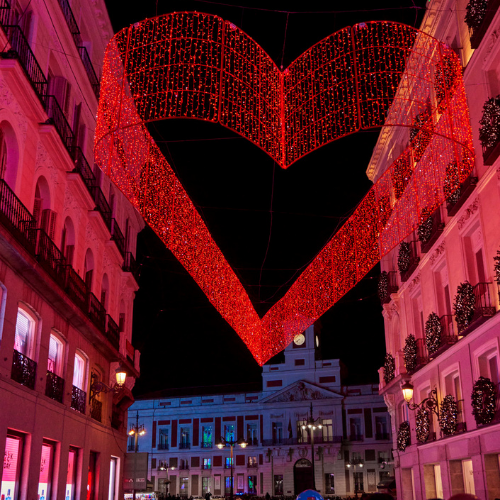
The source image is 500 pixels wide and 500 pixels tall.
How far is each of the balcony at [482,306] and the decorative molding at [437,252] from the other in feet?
12.4

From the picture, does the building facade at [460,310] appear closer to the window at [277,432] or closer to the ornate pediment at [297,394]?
the ornate pediment at [297,394]

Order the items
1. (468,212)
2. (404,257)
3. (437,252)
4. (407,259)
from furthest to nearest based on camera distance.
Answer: (404,257) < (407,259) < (437,252) < (468,212)

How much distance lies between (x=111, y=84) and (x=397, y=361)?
16371 millimetres

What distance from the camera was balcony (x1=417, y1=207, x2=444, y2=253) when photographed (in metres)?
18.0

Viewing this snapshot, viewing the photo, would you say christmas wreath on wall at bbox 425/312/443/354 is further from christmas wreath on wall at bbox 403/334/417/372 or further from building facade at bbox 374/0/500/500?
christmas wreath on wall at bbox 403/334/417/372

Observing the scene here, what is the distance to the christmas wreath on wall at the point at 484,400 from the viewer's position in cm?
1338

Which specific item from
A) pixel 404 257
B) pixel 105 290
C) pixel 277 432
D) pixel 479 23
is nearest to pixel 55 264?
pixel 105 290

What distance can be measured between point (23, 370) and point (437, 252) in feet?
39.7

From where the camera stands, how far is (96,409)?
19.1m

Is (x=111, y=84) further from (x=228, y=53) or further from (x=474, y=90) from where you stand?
(x=474, y=90)

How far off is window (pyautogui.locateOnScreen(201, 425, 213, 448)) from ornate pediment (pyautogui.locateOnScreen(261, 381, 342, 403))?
645 cm

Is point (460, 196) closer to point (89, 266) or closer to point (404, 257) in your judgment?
point (404, 257)

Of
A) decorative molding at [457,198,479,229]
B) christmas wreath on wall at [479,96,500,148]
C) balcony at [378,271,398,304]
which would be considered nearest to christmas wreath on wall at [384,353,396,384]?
balcony at [378,271,398,304]

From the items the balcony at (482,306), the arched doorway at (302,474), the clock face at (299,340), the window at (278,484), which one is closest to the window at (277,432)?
the arched doorway at (302,474)
